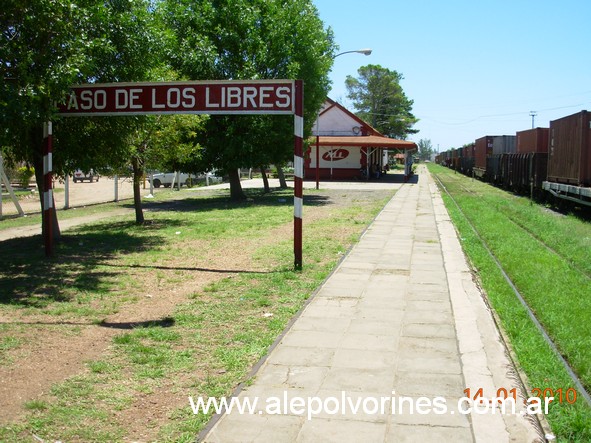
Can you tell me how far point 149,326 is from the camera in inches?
252

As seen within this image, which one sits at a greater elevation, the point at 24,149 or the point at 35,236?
the point at 24,149

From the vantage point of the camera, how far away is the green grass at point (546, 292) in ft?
15.4

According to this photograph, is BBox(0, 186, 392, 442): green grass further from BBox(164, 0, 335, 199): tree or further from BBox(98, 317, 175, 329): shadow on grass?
BBox(164, 0, 335, 199): tree

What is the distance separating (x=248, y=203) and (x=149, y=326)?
708 inches

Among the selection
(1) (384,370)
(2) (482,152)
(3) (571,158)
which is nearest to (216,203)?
(3) (571,158)

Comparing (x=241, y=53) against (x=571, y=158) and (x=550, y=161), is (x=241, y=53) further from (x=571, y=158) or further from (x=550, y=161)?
(x=571, y=158)

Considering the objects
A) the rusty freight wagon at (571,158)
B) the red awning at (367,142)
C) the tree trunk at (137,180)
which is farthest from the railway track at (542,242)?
the red awning at (367,142)

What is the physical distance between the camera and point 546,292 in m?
7.74

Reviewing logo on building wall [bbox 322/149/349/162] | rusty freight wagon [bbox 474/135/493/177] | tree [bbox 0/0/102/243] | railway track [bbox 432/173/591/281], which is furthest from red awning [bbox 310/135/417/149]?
tree [bbox 0/0/102/243]

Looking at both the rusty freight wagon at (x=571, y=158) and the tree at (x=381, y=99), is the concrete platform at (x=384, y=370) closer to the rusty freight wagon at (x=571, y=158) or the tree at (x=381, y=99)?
the rusty freight wagon at (x=571, y=158)

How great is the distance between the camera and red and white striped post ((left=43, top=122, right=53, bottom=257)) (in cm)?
1017

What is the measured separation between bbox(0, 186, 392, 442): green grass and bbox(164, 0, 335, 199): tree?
6962 mm

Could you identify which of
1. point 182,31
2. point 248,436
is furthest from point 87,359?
point 182,31

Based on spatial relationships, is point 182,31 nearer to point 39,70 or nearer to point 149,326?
point 39,70
